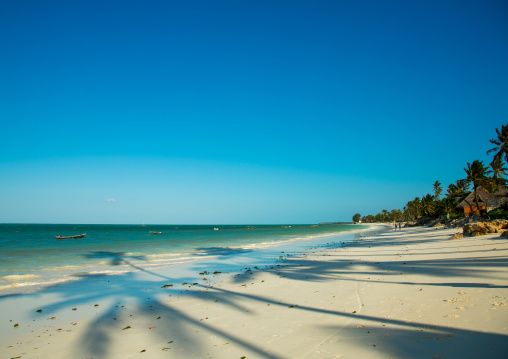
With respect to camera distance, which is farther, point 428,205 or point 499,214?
point 428,205

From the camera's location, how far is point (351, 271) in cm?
1466

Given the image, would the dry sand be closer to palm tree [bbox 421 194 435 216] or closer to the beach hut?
the beach hut

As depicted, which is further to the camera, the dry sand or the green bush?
the green bush

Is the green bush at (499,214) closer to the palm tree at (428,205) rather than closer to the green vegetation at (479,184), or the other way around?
the green vegetation at (479,184)

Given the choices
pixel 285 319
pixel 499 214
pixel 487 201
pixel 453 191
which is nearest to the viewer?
pixel 285 319

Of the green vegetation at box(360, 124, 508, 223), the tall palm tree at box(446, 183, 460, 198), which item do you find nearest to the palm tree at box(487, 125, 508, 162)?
the green vegetation at box(360, 124, 508, 223)

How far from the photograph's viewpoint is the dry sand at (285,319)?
555 cm

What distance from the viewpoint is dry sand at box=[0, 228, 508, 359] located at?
18.2ft

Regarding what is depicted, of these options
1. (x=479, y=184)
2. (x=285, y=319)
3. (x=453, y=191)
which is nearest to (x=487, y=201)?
(x=479, y=184)

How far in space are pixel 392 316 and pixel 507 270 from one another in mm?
6795

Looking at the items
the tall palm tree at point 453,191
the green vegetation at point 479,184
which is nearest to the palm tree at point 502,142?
the green vegetation at point 479,184

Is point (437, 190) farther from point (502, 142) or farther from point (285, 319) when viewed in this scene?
point (285, 319)

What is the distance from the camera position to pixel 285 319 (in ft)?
25.4

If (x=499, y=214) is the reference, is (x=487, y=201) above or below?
above
